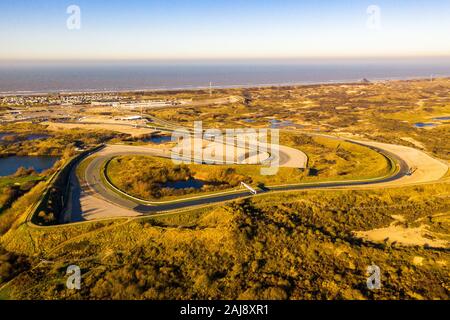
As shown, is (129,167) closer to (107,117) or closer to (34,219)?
(34,219)

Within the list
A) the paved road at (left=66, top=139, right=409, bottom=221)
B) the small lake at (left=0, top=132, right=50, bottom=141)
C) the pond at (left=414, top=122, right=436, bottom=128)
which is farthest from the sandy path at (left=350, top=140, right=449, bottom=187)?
the small lake at (left=0, top=132, right=50, bottom=141)

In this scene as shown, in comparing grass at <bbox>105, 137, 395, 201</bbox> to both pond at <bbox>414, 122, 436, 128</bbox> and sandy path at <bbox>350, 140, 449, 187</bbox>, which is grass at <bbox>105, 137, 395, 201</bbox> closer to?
sandy path at <bbox>350, 140, 449, 187</bbox>

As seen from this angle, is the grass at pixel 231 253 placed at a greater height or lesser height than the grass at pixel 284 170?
lesser

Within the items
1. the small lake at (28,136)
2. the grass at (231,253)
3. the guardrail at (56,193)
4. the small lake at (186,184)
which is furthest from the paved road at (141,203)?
the small lake at (28,136)

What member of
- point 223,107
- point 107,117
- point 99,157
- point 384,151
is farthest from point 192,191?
point 223,107

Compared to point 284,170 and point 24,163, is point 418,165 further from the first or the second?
point 24,163

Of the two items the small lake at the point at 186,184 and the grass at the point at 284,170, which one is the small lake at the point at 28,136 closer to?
the grass at the point at 284,170
